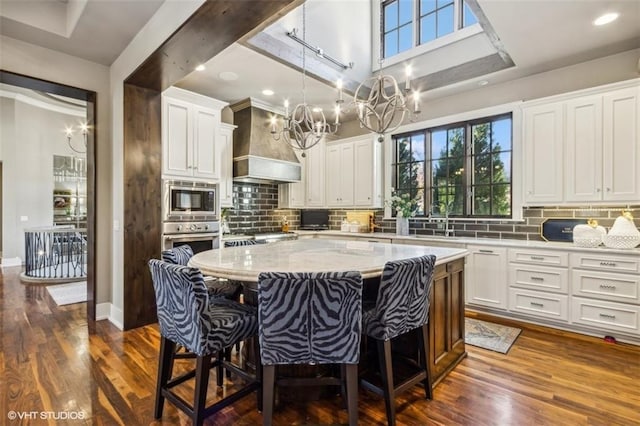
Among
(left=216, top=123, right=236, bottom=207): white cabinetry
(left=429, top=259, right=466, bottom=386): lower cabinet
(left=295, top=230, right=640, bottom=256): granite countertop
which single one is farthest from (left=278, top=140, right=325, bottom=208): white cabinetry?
(left=429, top=259, right=466, bottom=386): lower cabinet

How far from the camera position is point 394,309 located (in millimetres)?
1758

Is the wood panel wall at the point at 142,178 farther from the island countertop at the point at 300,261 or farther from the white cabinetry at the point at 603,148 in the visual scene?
the white cabinetry at the point at 603,148

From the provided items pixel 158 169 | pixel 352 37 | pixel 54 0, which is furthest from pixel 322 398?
pixel 352 37

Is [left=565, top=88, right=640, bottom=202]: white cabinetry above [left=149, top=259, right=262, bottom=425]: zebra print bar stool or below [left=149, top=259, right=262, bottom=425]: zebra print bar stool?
above

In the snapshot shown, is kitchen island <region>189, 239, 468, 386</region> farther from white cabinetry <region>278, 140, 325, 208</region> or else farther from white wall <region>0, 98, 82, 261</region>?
white wall <region>0, 98, 82, 261</region>

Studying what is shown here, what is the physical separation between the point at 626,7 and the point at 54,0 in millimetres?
4935

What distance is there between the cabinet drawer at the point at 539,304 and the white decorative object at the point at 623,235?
2.20ft

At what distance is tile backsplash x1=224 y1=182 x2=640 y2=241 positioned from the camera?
350 centimetres

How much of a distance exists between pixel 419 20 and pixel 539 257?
3.56m

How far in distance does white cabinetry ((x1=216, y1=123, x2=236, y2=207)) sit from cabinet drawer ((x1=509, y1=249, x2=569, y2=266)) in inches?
145

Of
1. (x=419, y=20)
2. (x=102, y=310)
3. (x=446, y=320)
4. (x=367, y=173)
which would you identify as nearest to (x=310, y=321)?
(x=446, y=320)

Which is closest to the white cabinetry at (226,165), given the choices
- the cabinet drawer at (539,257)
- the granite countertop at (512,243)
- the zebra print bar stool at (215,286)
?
the granite countertop at (512,243)

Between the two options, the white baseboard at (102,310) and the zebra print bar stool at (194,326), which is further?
the white baseboard at (102,310)
